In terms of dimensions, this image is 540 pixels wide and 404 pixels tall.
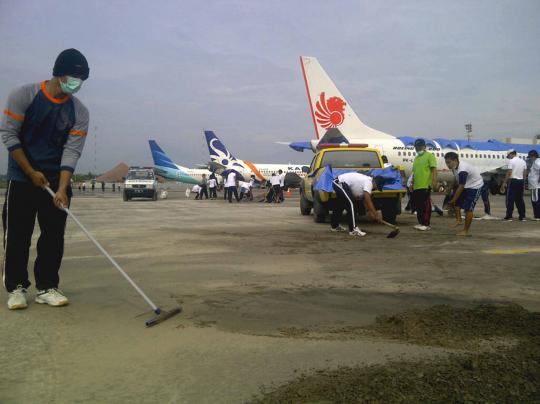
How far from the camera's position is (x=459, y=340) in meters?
2.71

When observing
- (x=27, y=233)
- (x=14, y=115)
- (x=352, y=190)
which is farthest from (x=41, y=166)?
(x=352, y=190)

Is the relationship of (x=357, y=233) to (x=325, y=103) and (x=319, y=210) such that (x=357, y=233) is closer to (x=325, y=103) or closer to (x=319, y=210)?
(x=319, y=210)

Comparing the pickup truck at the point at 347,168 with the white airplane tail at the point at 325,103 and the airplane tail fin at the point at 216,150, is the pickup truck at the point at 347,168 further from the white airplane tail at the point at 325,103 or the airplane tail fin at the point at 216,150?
the airplane tail fin at the point at 216,150

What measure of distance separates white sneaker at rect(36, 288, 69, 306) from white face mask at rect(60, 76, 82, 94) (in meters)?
1.57

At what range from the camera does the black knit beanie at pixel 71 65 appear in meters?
3.53

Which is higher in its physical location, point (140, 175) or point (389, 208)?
point (140, 175)

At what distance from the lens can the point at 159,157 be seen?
46.8 metres

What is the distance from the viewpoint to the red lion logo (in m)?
25.6

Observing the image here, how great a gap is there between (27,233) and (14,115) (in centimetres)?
92

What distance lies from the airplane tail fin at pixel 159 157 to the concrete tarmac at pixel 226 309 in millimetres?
39952

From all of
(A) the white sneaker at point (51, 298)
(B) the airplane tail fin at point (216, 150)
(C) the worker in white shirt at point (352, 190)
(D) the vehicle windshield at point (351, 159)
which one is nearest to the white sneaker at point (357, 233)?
(C) the worker in white shirt at point (352, 190)

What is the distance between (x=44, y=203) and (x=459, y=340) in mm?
3179

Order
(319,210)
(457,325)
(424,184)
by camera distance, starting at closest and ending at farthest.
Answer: (457,325), (424,184), (319,210)

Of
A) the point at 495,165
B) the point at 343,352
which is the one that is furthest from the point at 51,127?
the point at 495,165
